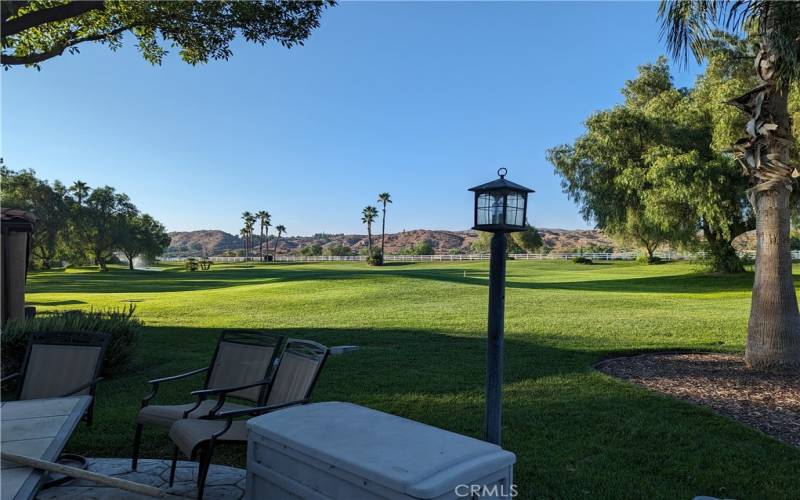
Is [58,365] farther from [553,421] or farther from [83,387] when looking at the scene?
[553,421]

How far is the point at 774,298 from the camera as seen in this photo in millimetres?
6934

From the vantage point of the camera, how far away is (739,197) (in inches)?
807

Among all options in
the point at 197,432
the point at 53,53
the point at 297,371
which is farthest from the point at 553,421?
the point at 53,53

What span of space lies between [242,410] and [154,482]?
0.96m

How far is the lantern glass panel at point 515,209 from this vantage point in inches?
134

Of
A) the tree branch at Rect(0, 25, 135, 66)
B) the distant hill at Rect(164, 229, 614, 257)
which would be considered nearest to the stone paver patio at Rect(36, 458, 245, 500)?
the tree branch at Rect(0, 25, 135, 66)

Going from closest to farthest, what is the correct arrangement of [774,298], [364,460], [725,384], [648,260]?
1. [364,460]
2. [725,384]
3. [774,298]
4. [648,260]

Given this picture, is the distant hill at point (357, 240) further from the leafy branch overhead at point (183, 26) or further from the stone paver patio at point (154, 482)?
the stone paver patio at point (154, 482)

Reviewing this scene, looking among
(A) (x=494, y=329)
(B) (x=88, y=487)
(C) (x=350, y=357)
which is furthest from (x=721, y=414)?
(B) (x=88, y=487)

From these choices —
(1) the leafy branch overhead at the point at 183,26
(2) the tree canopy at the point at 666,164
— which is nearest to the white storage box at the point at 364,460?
(1) the leafy branch overhead at the point at 183,26

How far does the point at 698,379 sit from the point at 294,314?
420 inches

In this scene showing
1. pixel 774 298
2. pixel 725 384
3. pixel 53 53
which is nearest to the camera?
pixel 725 384

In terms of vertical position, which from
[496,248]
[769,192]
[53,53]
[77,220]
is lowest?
[496,248]

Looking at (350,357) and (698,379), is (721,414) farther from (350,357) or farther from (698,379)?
(350,357)
